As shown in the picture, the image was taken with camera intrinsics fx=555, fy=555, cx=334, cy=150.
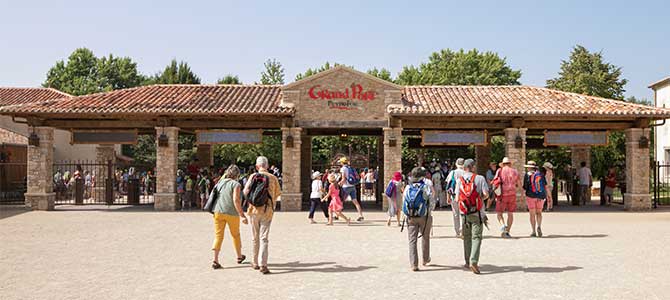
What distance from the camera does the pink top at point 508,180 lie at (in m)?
11.7

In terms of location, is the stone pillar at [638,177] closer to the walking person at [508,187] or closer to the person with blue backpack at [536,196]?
the person with blue backpack at [536,196]

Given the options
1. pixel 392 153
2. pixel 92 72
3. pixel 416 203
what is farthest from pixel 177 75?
pixel 416 203

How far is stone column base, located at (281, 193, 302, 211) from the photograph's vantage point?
18938 mm

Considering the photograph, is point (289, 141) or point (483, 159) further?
point (483, 159)

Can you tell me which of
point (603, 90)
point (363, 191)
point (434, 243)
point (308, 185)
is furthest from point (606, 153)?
point (434, 243)

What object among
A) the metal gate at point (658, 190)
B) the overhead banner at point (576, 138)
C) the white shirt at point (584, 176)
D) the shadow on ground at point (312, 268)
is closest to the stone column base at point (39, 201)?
the shadow on ground at point (312, 268)

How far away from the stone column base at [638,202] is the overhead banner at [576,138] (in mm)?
2078

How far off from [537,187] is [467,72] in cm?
3087

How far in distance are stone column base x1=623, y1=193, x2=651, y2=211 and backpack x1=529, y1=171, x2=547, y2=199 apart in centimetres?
907

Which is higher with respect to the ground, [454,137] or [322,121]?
[322,121]

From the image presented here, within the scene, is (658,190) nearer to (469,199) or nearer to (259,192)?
(469,199)

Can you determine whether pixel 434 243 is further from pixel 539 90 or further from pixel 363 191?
pixel 363 191

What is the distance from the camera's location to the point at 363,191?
30.4m

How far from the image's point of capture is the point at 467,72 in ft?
136
